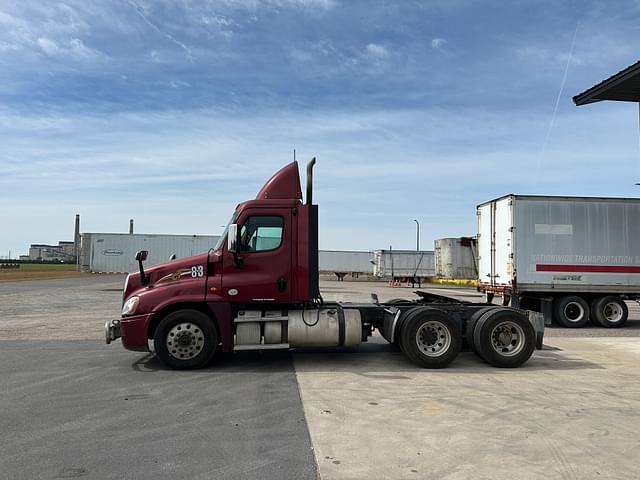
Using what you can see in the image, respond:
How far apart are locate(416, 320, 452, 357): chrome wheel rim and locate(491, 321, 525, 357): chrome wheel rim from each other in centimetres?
81

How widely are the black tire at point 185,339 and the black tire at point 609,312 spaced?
1190 centimetres

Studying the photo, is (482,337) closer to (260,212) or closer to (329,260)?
(260,212)

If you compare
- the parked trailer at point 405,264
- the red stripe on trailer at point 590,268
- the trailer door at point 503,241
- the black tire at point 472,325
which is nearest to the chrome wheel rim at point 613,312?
the red stripe on trailer at point 590,268

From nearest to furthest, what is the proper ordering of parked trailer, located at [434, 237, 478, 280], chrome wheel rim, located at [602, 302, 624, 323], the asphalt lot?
the asphalt lot, chrome wheel rim, located at [602, 302, 624, 323], parked trailer, located at [434, 237, 478, 280]

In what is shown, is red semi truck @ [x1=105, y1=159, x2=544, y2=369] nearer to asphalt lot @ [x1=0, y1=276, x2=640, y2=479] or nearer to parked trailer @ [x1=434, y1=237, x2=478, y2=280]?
asphalt lot @ [x1=0, y1=276, x2=640, y2=479]

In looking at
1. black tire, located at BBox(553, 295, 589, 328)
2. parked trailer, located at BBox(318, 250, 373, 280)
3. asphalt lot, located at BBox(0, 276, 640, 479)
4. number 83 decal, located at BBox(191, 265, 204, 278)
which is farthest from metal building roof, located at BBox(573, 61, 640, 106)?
parked trailer, located at BBox(318, 250, 373, 280)

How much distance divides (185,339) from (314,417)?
3.25 meters

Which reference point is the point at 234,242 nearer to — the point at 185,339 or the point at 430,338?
the point at 185,339

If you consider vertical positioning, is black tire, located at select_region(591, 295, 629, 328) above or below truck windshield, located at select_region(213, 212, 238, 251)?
below

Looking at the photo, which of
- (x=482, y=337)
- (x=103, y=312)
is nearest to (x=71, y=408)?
(x=482, y=337)

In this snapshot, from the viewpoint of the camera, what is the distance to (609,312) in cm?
1534

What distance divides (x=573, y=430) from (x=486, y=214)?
11818 millimetres

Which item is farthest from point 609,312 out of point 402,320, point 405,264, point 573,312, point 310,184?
point 405,264

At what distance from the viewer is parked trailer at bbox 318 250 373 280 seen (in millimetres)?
54719
